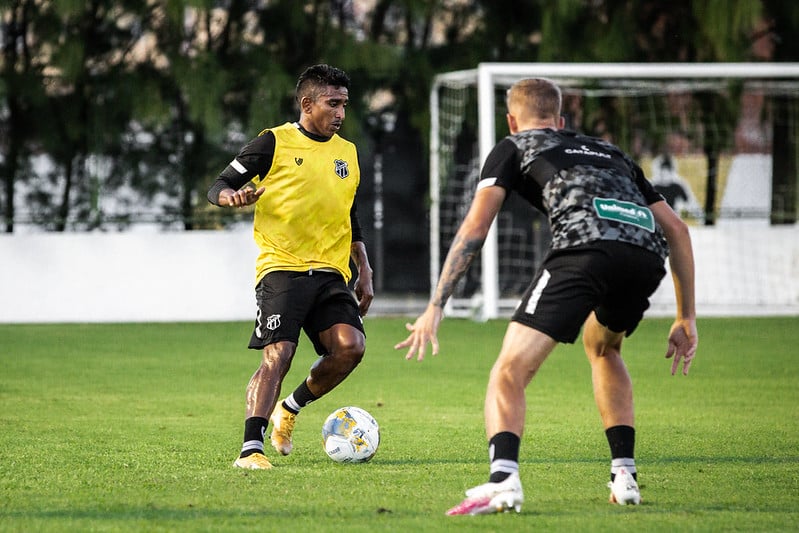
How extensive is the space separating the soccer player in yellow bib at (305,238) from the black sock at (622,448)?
72.4 inches

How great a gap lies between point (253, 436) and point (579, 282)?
213 cm

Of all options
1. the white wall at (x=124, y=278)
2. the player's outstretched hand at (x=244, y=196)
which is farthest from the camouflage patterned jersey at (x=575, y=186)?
the white wall at (x=124, y=278)

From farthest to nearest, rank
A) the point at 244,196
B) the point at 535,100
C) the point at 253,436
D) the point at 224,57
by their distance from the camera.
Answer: the point at 224,57 < the point at 253,436 < the point at 244,196 < the point at 535,100

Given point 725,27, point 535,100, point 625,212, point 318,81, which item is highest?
point 725,27

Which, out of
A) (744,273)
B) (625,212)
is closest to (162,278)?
(744,273)

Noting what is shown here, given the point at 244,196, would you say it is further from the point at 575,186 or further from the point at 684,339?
the point at 684,339

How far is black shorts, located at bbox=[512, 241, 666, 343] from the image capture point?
5.23 meters

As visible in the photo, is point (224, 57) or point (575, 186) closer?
point (575, 186)

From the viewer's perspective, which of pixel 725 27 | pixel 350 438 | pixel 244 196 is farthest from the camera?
pixel 725 27

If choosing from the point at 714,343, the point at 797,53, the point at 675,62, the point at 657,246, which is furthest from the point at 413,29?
the point at 657,246

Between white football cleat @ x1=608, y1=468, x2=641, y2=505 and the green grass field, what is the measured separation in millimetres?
79

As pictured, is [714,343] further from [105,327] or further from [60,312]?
[60,312]

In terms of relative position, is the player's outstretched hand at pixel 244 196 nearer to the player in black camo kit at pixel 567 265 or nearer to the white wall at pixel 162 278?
the player in black camo kit at pixel 567 265

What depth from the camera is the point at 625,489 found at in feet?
17.8
